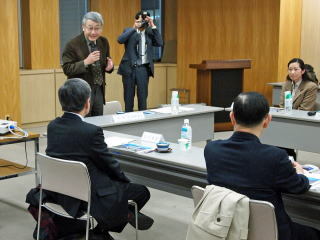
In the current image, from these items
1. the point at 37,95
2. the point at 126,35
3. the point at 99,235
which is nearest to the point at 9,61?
the point at 37,95

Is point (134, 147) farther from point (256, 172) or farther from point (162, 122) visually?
point (162, 122)

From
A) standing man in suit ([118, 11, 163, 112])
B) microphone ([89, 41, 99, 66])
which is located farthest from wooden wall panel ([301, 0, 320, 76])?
microphone ([89, 41, 99, 66])

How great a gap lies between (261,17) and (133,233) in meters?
5.87

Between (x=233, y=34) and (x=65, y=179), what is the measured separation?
6634 millimetres

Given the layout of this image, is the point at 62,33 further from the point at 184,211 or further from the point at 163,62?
the point at 184,211

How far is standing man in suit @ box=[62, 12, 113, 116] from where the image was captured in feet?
15.8

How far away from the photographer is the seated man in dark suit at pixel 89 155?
9.41 feet

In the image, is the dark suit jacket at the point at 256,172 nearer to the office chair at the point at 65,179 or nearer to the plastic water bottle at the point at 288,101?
the office chair at the point at 65,179

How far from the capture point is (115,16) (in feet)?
30.8

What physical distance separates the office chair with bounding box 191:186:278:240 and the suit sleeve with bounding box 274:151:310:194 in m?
0.15

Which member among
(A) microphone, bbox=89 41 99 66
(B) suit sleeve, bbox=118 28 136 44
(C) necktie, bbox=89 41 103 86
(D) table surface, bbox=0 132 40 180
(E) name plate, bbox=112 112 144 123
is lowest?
(D) table surface, bbox=0 132 40 180

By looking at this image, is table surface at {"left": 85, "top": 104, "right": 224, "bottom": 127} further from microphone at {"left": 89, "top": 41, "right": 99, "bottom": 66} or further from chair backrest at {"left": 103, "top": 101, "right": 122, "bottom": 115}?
microphone at {"left": 89, "top": 41, "right": 99, "bottom": 66}

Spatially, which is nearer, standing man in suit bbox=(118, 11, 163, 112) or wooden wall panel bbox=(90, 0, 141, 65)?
standing man in suit bbox=(118, 11, 163, 112)

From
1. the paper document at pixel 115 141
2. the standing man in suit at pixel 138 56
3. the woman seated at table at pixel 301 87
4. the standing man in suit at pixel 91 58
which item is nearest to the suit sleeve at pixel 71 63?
the standing man in suit at pixel 91 58
